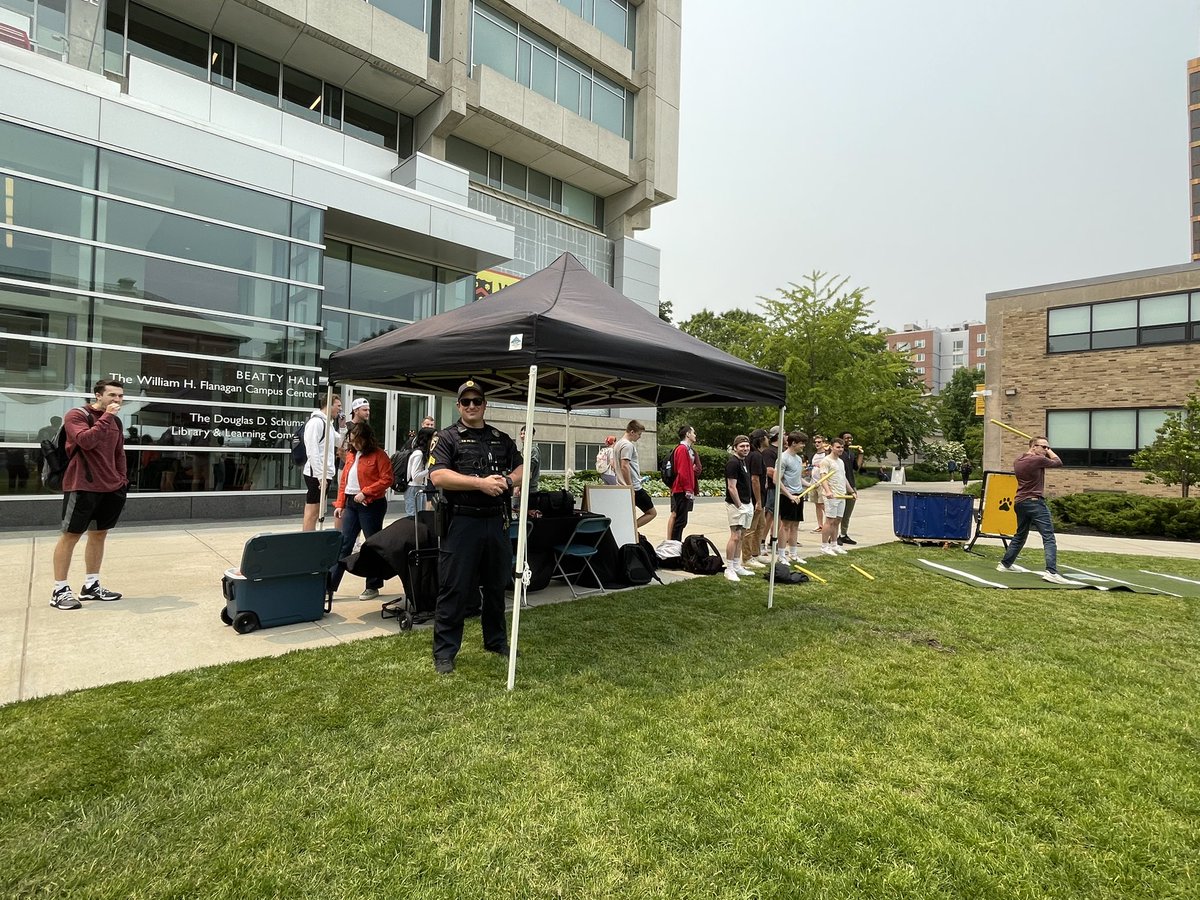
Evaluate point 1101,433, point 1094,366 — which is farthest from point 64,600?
point 1094,366

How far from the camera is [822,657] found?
4875 mm

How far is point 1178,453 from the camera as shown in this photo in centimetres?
1534

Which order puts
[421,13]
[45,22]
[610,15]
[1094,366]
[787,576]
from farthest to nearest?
[610,15]
[1094,366]
[421,13]
[45,22]
[787,576]

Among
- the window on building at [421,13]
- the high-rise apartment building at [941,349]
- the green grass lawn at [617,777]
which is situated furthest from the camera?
the high-rise apartment building at [941,349]

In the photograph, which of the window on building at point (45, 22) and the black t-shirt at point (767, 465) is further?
the window on building at point (45, 22)

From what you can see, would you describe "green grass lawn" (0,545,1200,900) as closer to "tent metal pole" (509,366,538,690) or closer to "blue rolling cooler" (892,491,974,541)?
"tent metal pole" (509,366,538,690)

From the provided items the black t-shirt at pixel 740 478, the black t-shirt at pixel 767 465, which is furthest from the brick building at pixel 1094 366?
the black t-shirt at pixel 740 478

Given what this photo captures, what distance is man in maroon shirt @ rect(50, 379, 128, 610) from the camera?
5.36 metres

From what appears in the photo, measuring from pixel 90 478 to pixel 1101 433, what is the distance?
27.5 metres

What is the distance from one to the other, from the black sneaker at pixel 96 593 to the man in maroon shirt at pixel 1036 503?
10701 millimetres

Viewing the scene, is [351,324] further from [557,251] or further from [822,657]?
[822,657]

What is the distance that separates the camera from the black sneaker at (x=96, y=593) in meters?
5.75

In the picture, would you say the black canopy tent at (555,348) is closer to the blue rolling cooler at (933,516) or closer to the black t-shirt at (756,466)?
the black t-shirt at (756,466)

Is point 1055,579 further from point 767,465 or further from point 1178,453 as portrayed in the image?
point 1178,453
